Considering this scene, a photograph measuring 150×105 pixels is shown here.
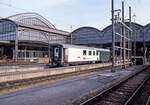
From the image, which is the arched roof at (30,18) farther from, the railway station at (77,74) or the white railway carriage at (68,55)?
the white railway carriage at (68,55)

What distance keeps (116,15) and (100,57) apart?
11800 mm

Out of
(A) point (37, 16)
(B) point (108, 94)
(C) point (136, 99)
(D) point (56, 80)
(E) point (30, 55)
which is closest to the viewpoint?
(C) point (136, 99)

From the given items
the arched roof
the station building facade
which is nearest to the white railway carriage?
the station building facade

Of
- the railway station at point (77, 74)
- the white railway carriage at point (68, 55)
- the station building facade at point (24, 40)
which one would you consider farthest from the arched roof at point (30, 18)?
the white railway carriage at point (68, 55)

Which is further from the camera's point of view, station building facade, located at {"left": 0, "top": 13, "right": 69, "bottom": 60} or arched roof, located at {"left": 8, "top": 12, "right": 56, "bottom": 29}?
arched roof, located at {"left": 8, "top": 12, "right": 56, "bottom": 29}

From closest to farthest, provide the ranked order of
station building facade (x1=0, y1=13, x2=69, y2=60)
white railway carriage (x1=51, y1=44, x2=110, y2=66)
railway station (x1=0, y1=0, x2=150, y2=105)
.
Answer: railway station (x1=0, y1=0, x2=150, y2=105) < white railway carriage (x1=51, y1=44, x2=110, y2=66) < station building facade (x1=0, y1=13, x2=69, y2=60)

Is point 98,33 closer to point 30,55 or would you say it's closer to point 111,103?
point 30,55

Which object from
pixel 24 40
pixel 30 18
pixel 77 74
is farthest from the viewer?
pixel 30 18

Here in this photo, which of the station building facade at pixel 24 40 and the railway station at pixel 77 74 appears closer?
the railway station at pixel 77 74

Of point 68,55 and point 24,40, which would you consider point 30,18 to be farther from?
point 68,55

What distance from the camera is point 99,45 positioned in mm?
68062

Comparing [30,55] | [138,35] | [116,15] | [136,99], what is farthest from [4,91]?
[138,35]

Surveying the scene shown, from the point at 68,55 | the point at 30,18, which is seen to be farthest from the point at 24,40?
the point at 30,18

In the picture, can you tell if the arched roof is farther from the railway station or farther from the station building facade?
the station building facade
